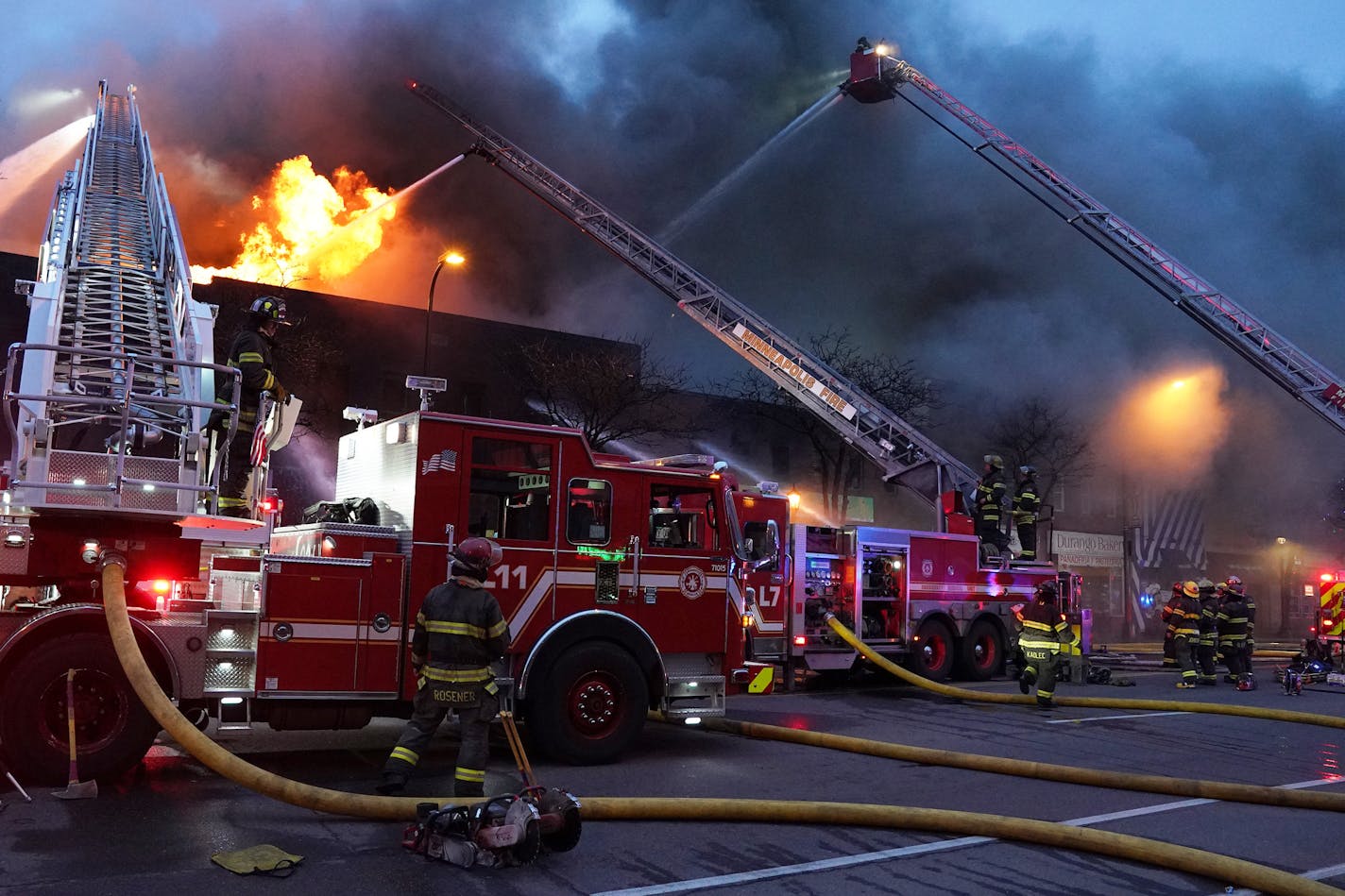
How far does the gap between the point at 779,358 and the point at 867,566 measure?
6.14 metres

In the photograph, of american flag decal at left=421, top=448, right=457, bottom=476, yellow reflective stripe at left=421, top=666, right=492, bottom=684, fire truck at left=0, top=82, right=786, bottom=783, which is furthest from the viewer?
american flag decal at left=421, top=448, right=457, bottom=476

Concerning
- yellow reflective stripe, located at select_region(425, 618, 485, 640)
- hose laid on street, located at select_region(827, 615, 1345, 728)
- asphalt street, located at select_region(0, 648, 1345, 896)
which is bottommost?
asphalt street, located at select_region(0, 648, 1345, 896)

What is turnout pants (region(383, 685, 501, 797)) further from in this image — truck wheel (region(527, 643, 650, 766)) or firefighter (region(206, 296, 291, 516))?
firefighter (region(206, 296, 291, 516))

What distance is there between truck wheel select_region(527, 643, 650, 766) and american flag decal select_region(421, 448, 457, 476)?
1.57 metres

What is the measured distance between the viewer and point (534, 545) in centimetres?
746

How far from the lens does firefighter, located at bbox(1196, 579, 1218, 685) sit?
581 inches

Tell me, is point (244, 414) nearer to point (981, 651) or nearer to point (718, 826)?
point (718, 826)

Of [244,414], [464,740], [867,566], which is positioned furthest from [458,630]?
[867,566]

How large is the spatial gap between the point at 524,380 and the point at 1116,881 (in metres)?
25.7

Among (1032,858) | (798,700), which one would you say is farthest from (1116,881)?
(798,700)

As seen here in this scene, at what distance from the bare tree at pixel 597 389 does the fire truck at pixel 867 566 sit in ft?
18.6

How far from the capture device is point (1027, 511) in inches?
629

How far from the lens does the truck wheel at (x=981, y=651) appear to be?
579 inches

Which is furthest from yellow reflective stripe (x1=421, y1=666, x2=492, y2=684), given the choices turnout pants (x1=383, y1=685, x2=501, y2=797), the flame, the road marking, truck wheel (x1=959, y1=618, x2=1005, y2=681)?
the flame
